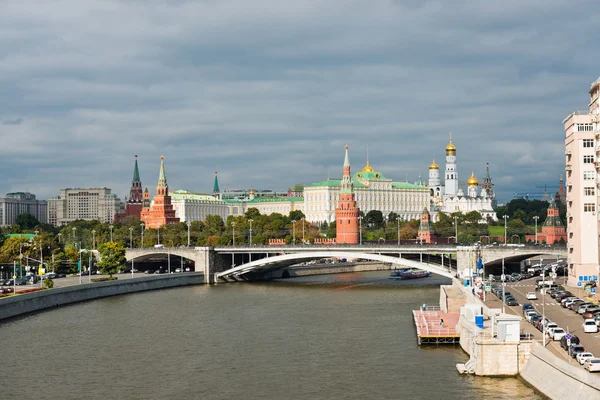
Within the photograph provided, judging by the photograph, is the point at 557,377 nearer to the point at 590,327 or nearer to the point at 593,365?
the point at 593,365

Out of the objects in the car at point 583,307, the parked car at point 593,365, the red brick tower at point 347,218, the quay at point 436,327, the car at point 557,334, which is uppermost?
the red brick tower at point 347,218

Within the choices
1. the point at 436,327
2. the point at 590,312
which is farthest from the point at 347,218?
the point at 590,312

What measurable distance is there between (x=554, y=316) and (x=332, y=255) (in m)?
48.9

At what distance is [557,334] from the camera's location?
43906 millimetres

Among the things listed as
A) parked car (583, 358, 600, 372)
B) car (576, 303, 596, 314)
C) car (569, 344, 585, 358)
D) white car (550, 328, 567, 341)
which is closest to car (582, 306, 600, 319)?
car (576, 303, 596, 314)

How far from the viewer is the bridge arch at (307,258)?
91125 mm

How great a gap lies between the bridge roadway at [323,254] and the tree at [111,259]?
955 cm

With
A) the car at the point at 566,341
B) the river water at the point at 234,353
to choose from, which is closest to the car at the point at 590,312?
the river water at the point at 234,353

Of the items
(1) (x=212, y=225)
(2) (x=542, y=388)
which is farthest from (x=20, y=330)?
(1) (x=212, y=225)

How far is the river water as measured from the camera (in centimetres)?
4228

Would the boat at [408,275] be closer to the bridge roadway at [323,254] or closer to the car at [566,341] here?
the bridge roadway at [323,254]

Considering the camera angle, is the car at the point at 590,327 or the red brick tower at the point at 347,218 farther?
the red brick tower at the point at 347,218

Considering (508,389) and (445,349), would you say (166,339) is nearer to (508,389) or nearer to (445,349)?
(445,349)

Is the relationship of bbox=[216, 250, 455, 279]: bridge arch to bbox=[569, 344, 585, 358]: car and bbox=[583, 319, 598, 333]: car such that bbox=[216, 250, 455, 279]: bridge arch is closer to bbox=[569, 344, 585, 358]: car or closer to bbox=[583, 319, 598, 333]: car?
bbox=[583, 319, 598, 333]: car
